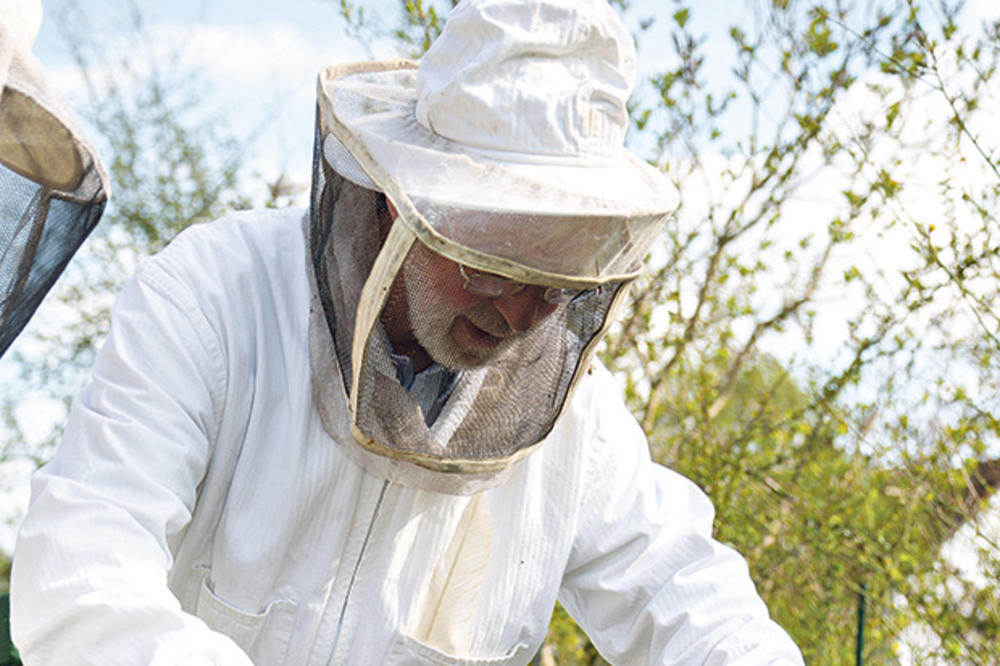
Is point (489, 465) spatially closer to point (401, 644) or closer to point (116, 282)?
point (401, 644)

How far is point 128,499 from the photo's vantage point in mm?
1959

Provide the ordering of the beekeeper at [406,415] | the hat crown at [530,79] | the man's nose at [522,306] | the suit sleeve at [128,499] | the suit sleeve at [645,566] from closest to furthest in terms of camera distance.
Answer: the suit sleeve at [128,499] < the beekeeper at [406,415] < the hat crown at [530,79] < the man's nose at [522,306] < the suit sleeve at [645,566]

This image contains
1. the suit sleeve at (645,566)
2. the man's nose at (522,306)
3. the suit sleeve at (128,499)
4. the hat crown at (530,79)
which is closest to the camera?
the suit sleeve at (128,499)

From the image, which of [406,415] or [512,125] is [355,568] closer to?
[406,415]

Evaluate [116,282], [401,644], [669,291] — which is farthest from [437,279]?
[116,282]

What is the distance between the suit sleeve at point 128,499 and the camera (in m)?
1.80

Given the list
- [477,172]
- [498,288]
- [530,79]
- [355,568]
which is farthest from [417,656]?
[530,79]

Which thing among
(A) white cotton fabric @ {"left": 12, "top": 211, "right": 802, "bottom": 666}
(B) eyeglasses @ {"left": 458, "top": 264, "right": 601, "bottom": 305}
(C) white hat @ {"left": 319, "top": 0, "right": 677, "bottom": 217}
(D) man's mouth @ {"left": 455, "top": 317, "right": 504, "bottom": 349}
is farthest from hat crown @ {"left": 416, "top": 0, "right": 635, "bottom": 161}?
(A) white cotton fabric @ {"left": 12, "top": 211, "right": 802, "bottom": 666}

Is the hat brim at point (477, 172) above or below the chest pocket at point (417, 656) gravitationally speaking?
above

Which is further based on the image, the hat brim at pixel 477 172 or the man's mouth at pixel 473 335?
the man's mouth at pixel 473 335

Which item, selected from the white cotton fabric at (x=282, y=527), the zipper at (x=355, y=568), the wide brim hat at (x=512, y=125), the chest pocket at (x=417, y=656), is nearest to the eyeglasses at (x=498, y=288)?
the wide brim hat at (x=512, y=125)

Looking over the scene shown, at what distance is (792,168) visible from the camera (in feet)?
14.3

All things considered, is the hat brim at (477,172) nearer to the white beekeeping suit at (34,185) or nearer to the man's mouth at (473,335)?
the man's mouth at (473,335)

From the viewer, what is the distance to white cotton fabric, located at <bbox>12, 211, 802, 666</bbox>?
1.89 meters
